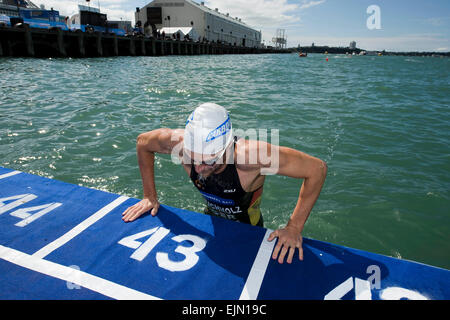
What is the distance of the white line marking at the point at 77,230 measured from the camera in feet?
6.77

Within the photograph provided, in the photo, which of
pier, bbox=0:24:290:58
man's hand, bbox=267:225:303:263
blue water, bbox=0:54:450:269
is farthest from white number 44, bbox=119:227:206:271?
pier, bbox=0:24:290:58

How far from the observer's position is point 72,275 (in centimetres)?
187

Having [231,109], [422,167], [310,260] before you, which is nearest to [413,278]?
[310,260]

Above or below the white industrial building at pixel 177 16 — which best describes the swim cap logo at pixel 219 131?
below

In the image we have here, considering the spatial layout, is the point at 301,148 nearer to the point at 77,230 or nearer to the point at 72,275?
the point at 77,230

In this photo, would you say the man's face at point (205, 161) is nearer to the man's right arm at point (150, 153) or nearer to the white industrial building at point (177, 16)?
the man's right arm at point (150, 153)

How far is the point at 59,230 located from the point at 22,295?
2.31 ft

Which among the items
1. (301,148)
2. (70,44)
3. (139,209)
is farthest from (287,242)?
(70,44)

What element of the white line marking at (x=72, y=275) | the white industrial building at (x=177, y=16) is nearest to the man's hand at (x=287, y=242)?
the white line marking at (x=72, y=275)

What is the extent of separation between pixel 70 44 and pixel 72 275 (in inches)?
1420

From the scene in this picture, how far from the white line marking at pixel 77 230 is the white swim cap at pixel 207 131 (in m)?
1.18

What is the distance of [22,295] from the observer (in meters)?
1.69
